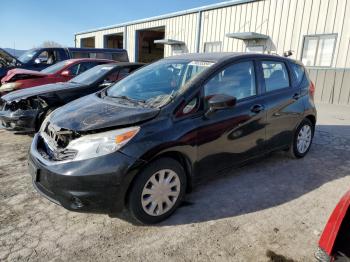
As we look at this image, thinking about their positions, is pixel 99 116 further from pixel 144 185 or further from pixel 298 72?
pixel 298 72

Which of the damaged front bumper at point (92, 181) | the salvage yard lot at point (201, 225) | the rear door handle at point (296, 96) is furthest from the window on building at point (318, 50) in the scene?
the damaged front bumper at point (92, 181)

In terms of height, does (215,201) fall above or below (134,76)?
below

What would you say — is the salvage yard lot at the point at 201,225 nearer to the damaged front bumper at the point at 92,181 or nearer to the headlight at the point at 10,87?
the damaged front bumper at the point at 92,181

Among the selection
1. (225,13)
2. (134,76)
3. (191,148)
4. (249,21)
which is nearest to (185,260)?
(191,148)

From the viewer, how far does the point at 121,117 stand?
2729 millimetres

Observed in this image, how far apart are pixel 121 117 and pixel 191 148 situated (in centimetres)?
75

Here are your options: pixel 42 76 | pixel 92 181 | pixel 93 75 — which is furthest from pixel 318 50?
pixel 92 181

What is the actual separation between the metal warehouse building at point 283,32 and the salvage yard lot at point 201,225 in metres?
7.98

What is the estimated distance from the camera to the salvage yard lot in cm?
248

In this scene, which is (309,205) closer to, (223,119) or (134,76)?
(223,119)

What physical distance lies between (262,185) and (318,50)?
368 inches

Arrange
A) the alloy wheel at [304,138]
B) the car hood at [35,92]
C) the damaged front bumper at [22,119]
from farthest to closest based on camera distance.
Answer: the car hood at [35,92] → the damaged front bumper at [22,119] → the alloy wheel at [304,138]

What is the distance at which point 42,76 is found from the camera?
6.71m

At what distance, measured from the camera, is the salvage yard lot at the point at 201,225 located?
2.48 metres
